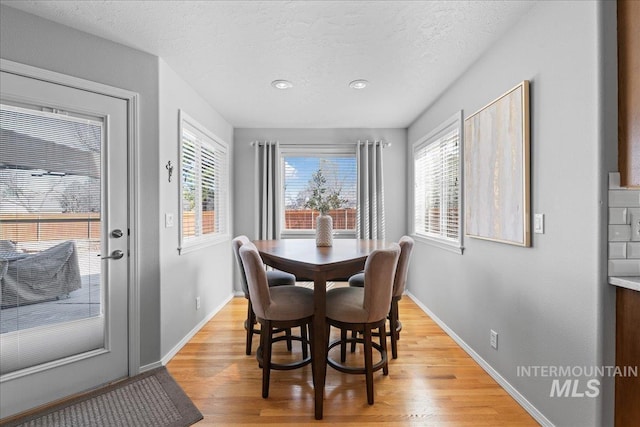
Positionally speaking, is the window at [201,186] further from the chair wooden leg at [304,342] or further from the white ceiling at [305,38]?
the chair wooden leg at [304,342]

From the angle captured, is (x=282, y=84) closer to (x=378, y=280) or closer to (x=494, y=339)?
(x=378, y=280)

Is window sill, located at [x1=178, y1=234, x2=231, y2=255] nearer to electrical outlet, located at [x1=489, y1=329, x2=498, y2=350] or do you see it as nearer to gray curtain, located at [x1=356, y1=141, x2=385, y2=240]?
gray curtain, located at [x1=356, y1=141, x2=385, y2=240]

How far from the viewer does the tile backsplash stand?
4.53 feet

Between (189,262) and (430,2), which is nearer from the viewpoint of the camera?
(430,2)

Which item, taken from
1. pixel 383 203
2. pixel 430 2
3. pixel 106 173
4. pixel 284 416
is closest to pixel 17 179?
pixel 106 173

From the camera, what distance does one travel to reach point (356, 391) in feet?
6.92

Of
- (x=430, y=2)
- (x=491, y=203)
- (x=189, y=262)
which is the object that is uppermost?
(x=430, y=2)

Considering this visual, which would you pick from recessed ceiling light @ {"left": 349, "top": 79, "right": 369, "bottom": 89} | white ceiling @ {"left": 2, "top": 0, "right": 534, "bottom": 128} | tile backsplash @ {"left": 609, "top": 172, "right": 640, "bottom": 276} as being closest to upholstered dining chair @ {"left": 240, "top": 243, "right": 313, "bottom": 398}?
white ceiling @ {"left": 2, "top": 0, "right": 534, "bottom": 128}

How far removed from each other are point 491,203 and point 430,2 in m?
1.39

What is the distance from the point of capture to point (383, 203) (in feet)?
14.5

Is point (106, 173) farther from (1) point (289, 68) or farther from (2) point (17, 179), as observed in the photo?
(1) point (289, 68)

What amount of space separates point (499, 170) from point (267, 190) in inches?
118

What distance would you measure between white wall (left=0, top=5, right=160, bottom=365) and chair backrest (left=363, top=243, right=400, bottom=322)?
5.53 feet

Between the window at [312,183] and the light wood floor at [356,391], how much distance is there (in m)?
2.09
